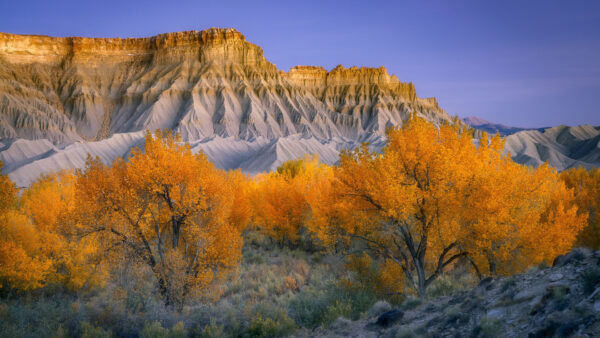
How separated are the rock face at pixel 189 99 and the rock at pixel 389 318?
→ 211 ft

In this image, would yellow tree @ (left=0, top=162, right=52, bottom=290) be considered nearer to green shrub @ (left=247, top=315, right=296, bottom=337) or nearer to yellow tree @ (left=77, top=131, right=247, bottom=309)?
yellow tree @ (left=77, top=131, right=247, bottom=309)

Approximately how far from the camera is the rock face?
293 feet

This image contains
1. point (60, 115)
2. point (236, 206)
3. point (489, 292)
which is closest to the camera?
point (489, 292)

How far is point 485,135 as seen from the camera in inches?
563

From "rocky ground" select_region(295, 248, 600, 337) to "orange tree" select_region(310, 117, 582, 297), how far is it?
3393 millimetres

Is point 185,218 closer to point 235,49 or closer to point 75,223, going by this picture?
point 75,223

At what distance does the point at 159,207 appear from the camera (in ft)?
47.6

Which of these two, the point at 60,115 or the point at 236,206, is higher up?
the point at 60,115

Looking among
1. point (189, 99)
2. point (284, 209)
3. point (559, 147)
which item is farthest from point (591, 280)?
point (189, 99)

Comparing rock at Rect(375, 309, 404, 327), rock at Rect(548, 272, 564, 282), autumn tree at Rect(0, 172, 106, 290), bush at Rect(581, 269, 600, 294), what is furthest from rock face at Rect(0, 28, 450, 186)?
bush at Rect(581, 269, 600, 294)

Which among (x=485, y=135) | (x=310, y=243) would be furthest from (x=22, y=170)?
(x=485, y=135)

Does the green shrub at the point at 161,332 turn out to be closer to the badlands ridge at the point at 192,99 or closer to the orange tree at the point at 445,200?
the orange tree at the point at 445,200

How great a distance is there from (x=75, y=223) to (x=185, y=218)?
15.5 ft

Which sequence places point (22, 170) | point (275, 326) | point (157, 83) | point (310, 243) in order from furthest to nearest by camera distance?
point (157, 83) < point (22, 170) < point (310, 243) < point (275, 326)
